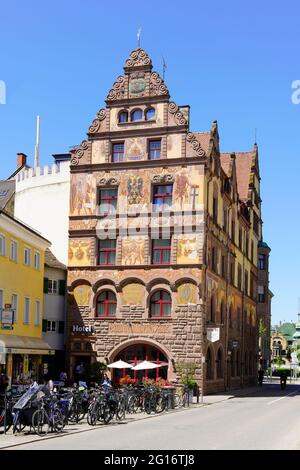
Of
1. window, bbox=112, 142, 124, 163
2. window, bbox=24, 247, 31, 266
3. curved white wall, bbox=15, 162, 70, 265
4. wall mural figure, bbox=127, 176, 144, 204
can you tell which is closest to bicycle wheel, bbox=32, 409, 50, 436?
window, bbox=24, 247, 31, 266

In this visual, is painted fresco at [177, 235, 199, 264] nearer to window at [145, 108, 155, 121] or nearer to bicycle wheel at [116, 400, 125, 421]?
window at [145, 108, 155, 121]

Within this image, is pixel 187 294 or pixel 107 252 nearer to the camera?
pixel 187 294

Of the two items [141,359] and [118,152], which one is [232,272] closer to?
[141,359]

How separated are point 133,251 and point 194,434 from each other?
26308mm

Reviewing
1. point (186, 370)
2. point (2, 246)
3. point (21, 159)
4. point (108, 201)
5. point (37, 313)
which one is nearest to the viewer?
point (2, 246)

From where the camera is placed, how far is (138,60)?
48562 mm

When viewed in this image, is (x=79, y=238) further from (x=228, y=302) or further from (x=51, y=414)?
(x=51, y=414)

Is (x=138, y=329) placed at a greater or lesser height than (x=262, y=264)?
lesser

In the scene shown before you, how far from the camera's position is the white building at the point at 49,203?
51.2 metres

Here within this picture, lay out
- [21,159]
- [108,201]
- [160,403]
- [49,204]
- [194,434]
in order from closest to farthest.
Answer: [194,434], [160,403], [108,201], [49,204], [21,159]

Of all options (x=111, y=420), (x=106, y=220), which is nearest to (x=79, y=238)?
(x=106, y=220)

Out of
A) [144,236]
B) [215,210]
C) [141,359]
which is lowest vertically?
[141,359]

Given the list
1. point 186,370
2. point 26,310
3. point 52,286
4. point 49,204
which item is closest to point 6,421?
point 26,310

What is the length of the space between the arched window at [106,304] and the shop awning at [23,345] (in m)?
4.46
